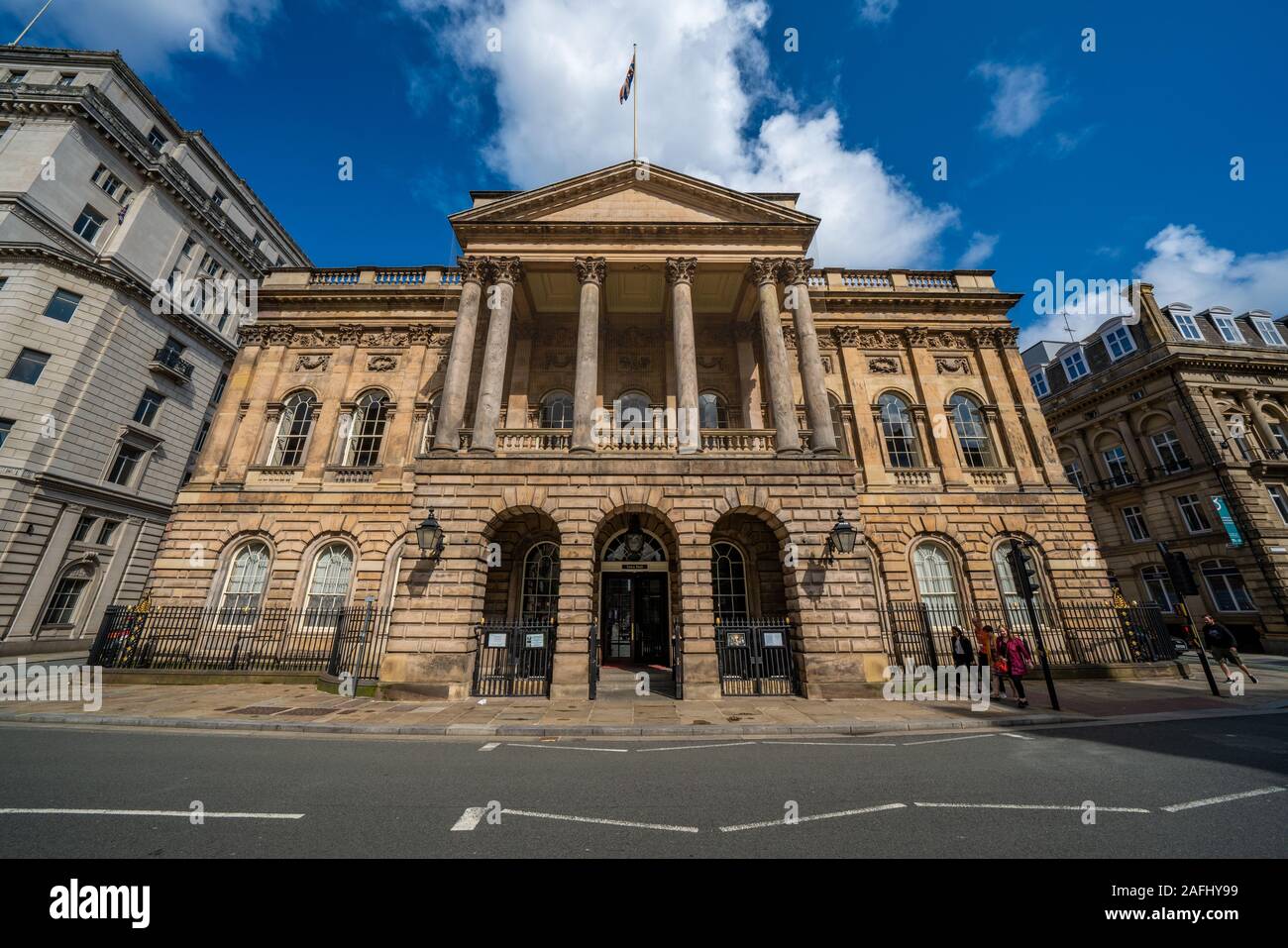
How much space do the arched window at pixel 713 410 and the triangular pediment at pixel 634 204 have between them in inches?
240

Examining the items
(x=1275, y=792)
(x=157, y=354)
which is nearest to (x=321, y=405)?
(x=157, y=354)

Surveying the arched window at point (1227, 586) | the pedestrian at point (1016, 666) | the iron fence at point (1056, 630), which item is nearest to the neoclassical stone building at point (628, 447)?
the iron fence at point (1056, 630)

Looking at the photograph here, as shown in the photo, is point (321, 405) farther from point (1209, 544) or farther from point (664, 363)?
point (1209, 544)

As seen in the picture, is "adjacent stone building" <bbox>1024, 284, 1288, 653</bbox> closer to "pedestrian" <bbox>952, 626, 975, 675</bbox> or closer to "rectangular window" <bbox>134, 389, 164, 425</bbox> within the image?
"pedestrian" <bbox>952, 626, 975, 675</bbox>

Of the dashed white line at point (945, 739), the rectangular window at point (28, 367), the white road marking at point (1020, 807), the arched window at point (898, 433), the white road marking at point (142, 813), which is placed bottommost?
the white road marking at point (1020, 807)

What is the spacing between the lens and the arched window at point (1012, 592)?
1550cm

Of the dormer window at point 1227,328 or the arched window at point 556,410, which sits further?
the dormer window at point 1227,328

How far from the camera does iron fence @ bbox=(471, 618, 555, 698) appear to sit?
1166 centimetres

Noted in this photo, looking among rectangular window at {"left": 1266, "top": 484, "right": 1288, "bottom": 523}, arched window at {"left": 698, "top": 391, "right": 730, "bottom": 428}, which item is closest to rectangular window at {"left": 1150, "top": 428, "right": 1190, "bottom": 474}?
rectangular window at {"left": 1266, "top": 484, "right": 1288, "bottom": 523}

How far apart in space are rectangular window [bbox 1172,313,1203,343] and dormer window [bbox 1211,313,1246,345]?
4.53ft

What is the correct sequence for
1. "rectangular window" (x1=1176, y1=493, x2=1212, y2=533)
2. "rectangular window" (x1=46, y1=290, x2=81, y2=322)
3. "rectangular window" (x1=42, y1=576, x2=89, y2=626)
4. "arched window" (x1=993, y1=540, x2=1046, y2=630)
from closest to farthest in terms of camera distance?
1. "arched window" (x1=993, y1=540, x2=1046, y2=630)
2. "rectangular window" (x1=42, y1=576, x2=89, y2=626)
3. "rectangular window" (x1=46, y1=290, x2=81, y2=322)
4. "rectangular window" (x1=1176, y1=493, x2=1212, y2=533)

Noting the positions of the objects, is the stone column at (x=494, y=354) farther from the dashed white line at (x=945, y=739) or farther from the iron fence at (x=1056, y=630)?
the iron fence at (x=1056, y=630)

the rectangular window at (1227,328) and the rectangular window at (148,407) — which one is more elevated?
the rectangular window at (1227,328)

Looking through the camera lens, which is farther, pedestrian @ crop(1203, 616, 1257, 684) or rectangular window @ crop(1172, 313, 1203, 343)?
rectangular window @ crop(1172, 313, 1203, 343)
